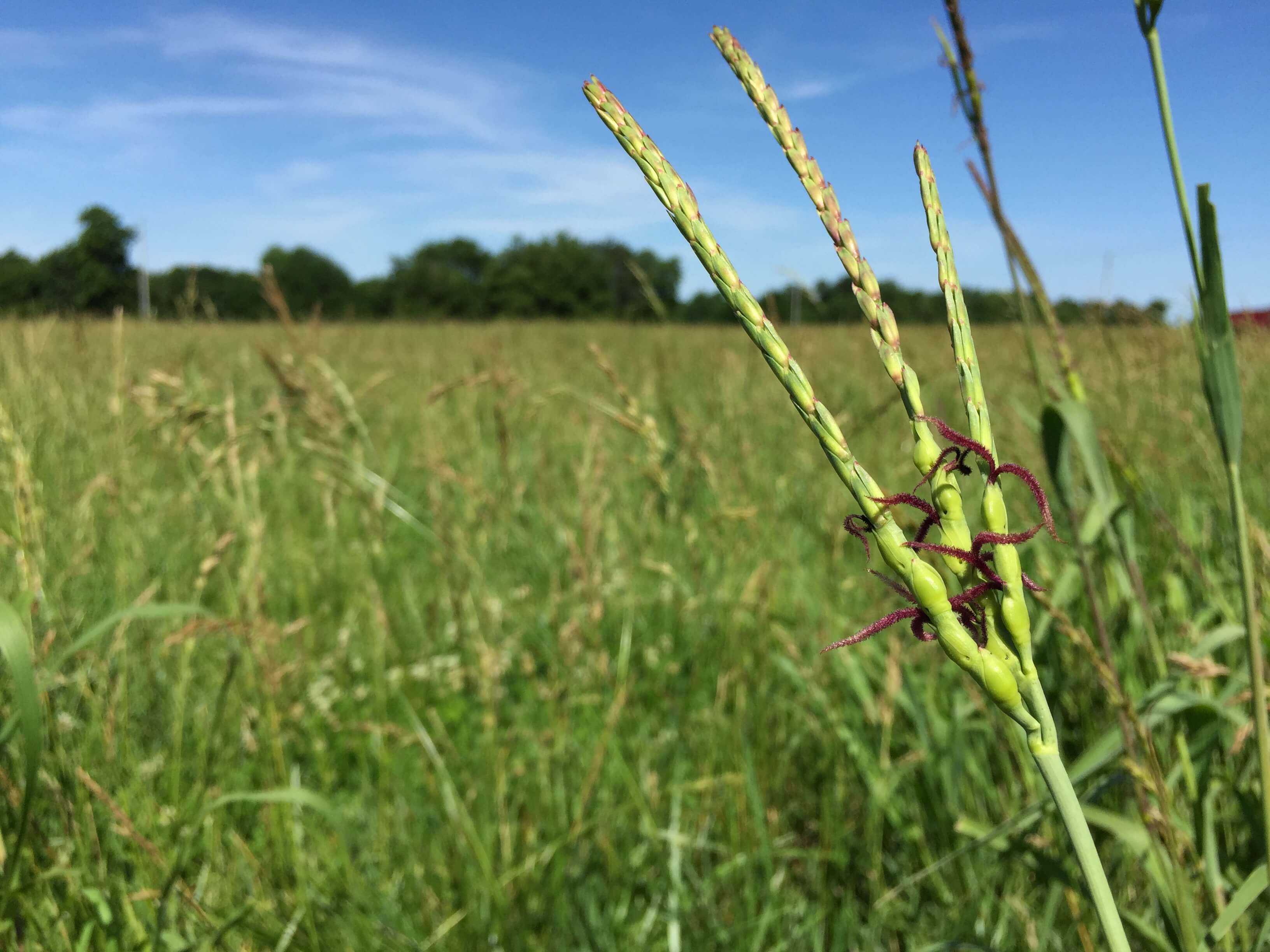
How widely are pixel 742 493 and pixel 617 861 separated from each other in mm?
1170

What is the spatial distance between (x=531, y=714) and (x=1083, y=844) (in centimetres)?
178

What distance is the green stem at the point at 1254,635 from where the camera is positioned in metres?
0.62

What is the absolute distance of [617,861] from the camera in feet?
4.79

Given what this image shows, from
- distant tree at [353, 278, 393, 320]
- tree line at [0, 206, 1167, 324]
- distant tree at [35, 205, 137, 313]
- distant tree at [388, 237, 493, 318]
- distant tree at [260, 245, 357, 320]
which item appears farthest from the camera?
distant tree at [260, 245, 357, 320]

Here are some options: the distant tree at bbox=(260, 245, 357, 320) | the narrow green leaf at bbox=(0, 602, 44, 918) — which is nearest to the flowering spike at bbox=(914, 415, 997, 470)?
the narrow green leaf at bbox=(0, 602, 44, 918)

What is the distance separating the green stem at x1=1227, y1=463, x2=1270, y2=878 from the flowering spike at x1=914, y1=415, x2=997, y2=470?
1.13ft

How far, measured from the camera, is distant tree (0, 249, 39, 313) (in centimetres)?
1934

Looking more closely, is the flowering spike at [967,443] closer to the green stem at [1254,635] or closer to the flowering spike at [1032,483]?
the flowering spike at [1032,483]

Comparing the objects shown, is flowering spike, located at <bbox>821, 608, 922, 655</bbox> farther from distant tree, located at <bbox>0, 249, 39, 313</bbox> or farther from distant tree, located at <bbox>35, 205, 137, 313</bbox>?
distant tree, located at <bbox>0, 249, 39, 313</bbox>

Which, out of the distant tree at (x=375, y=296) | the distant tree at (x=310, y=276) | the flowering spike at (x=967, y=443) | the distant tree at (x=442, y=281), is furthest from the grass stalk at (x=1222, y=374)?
the distant tree at (x=310, y=276)

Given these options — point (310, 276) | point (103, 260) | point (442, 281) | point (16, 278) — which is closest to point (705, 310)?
point (103, 260)

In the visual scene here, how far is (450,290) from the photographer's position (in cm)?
5094

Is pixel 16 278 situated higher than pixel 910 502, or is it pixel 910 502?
pixel 16 278

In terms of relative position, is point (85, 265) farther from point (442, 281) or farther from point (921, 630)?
point (442, 281)
